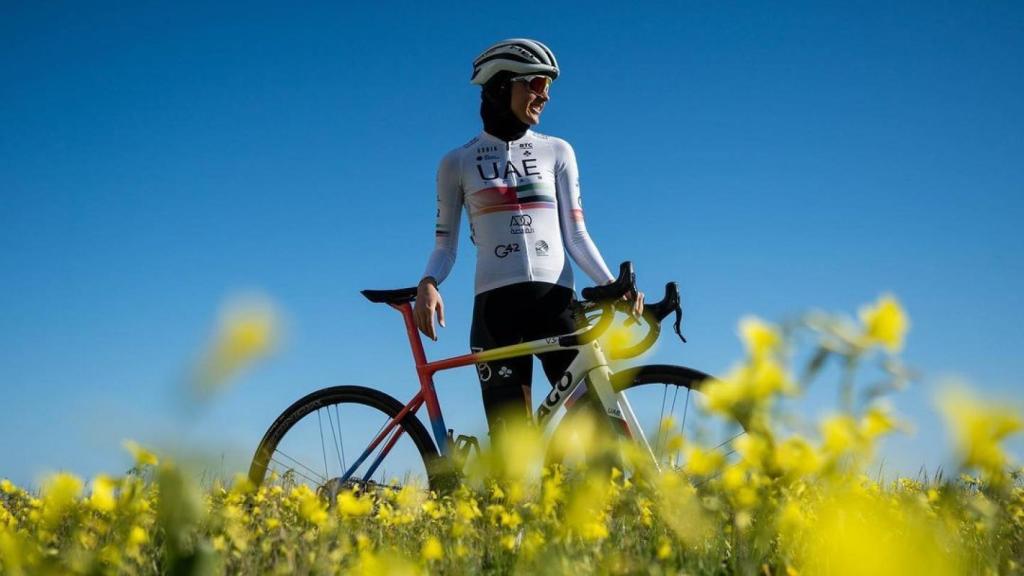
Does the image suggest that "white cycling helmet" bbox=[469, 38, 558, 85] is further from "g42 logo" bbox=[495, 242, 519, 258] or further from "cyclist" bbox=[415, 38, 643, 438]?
"g42 logo" bbox=[495, 242, 519, 258]

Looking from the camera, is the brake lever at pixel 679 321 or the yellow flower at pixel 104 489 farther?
the brake lever at pixel 679 321

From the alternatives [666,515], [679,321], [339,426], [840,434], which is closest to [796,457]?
[840,434]

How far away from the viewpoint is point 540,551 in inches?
89.8

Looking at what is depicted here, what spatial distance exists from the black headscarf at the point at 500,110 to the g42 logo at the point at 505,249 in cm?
70

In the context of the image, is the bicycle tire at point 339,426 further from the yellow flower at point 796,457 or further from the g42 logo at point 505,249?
the yellow flower at point 796,457

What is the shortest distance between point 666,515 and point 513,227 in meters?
2.31

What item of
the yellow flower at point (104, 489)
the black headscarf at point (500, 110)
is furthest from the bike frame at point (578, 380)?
the yellow flower at point (104, 489)

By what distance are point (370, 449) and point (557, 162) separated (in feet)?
7.62

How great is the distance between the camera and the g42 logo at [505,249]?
4539 mm

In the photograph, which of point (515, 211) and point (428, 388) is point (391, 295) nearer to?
point (428, 388)

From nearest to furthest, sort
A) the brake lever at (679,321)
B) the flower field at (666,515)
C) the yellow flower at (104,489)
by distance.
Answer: the flower field at (666,515) < the yellow flower at (104,489) < the brake lever at (679,321)

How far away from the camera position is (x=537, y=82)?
15.4 feet

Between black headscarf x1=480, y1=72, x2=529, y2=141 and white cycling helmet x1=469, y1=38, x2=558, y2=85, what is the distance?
50 mm

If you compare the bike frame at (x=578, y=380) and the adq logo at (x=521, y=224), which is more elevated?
the adq logo at (x=521, y=224)
